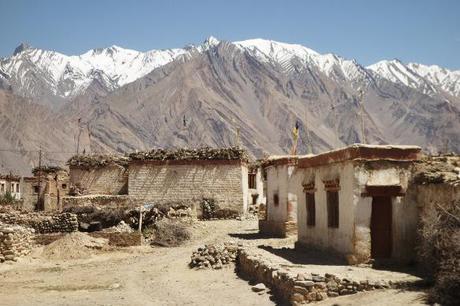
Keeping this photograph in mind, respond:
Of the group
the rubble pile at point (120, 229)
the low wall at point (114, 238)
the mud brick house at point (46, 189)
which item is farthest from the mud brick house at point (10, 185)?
the low wall at point (114, 238)

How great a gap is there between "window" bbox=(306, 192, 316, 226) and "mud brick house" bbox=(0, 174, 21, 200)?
4939cm

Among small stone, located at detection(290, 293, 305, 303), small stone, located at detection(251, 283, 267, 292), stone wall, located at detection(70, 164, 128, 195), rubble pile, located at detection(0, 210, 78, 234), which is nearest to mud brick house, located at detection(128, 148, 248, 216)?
stone wall, located at detection(70, 164, 128, 195)

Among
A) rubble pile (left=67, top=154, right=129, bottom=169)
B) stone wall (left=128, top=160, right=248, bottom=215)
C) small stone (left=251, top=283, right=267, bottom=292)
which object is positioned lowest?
small stone (left=251, top=283, right=267, bottom=292)

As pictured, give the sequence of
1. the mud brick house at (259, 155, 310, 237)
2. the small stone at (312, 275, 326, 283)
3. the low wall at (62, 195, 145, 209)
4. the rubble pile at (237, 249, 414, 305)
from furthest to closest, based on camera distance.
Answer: the low wall at (62, 195, 145, 209) < the mud brick house at (259, 155, 310, 237) < the small stone at (312, 275, 326, 283) < the rubble pile at (237, 249, 414, 305)

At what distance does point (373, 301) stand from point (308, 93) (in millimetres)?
189840

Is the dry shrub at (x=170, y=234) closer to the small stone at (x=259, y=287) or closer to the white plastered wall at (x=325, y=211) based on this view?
the white plastered wall at (x=325, y=211)

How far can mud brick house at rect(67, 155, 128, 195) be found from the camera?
34.3 metres

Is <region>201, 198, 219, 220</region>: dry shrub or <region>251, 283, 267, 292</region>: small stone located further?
<region>201, 198, 219, 220</region>: dry shrub

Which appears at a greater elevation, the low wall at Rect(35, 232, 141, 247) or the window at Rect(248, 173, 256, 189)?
the window at Rect(248, 173, 256, 189)

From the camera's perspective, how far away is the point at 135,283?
16.4m

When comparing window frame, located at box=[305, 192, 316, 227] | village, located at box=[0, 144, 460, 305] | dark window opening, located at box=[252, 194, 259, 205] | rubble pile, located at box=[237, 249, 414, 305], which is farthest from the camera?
dark window opening, located at box=[252, 194, 259, 205]

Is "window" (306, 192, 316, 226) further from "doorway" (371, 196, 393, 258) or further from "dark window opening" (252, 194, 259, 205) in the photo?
"dark window opening" (252, 194, 259, 205)

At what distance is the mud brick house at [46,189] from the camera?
37656 mm

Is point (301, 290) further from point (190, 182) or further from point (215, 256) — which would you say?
point (190, 182)
